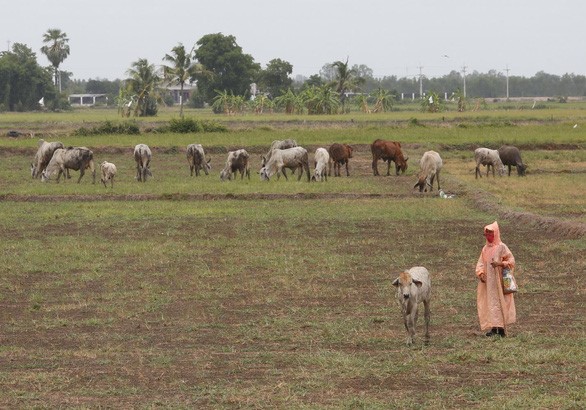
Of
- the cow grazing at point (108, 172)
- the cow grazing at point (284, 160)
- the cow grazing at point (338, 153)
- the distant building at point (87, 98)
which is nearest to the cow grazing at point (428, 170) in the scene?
the cow grazing at point (284, 160)

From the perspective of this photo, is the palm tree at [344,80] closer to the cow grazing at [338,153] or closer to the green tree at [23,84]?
the green tree at [23,84]

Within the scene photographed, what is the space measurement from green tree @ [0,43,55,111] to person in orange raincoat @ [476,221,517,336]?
9103cm

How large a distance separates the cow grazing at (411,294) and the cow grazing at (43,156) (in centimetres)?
2599

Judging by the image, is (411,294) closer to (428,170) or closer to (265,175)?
(428,170)

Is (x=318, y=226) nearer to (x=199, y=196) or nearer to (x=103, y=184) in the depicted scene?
(x=199, y=196)

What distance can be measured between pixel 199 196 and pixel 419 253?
12.2 metres

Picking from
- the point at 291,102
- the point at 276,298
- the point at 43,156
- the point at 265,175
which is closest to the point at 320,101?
the point at 291,102

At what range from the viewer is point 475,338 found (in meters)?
12.3

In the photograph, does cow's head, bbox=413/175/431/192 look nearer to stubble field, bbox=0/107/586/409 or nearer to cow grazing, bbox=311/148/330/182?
stubble field, bbox=0/107/586/409

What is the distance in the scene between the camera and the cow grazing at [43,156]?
36500 millimetres

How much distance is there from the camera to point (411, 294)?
11641 mm

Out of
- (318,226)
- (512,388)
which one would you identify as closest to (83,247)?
(318,226)

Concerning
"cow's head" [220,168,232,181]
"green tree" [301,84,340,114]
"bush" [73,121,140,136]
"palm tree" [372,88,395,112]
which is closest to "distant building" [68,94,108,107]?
"palm tree" [372,88,395,112]

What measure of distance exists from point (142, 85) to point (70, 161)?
51629 mm
